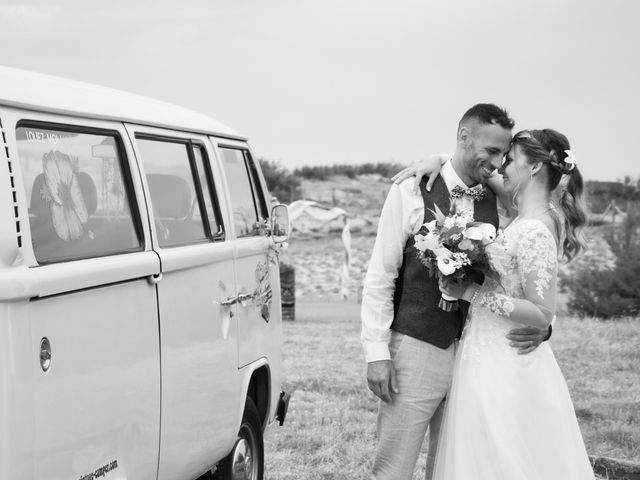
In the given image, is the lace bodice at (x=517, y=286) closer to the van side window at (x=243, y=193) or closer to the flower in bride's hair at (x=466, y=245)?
the flower in bride's hair at (x=466, y=245)

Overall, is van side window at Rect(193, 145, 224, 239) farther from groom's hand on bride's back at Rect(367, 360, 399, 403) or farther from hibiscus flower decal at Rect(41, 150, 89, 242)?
hibiscus flower decal at Rect(41, 150, 89, 242)

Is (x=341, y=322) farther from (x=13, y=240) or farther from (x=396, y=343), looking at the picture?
(x=13, y=240)

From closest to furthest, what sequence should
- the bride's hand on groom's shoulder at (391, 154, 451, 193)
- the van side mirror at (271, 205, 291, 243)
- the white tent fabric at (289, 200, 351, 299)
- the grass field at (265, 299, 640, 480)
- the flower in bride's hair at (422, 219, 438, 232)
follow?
the flower in bride's hair at (422, 219, 438, 232) < the bride's hand on groom's shoulder at (391, 154, 451, 193) < the van side mirror at (271, 205, 291, 243) < the grass field at (265, 299, 640, 480) < the white tent fabric at (289, 200, 351, 299)

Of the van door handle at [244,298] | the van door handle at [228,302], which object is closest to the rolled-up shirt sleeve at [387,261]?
the van door handle at [228,302]

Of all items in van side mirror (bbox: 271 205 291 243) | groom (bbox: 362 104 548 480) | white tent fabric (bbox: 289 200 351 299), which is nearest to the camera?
groom (bbox: 362 104 548 480)

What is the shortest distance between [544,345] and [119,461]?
202 cm

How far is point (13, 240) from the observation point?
2775 mm

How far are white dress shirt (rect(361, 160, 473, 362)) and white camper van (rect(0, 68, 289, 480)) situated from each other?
2.68 feet

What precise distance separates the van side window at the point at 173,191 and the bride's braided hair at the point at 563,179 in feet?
5.63

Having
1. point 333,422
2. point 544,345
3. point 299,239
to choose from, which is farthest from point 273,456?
point 299,239

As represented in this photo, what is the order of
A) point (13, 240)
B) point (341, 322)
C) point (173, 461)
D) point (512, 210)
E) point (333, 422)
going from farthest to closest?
point (341, 322)
point (333, 422)
point (512, 210)
point (173, 461)
point (13, 240)

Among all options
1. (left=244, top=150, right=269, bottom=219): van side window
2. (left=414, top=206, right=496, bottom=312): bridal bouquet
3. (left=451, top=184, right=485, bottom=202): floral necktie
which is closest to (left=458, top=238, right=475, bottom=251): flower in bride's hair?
(left=414, top=206, right=496, bottom=312): bridal bouquet

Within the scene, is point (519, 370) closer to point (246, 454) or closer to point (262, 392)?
point (246, 454)

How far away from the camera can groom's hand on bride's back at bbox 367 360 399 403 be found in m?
4.04
